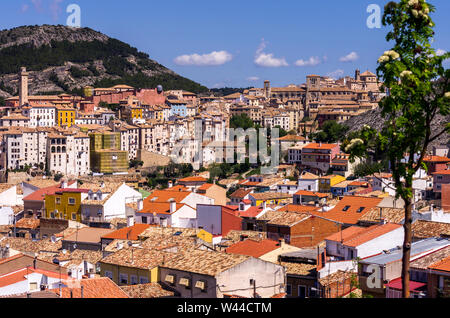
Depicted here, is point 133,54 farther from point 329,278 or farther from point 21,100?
point 329,278

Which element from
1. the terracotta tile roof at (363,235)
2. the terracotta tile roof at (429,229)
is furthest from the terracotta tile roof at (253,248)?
the terracotta tile roof at (429,229)

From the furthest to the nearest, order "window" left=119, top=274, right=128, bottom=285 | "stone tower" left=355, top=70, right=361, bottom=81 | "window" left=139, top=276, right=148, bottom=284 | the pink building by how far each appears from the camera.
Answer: "stone tower" left=355, top=70, right=361, bottom=81 → the pink building → "window" left=119, top=274, right=128, bottom=285 → "window" left=139, top=276, right=148, bottom=284

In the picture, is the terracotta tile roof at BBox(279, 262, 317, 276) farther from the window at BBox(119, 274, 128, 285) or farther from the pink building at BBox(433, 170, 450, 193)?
the pink building at BBox(433, 170, 450, 193)

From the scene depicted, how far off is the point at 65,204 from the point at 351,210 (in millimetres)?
13526

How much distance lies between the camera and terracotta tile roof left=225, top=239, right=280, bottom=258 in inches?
642

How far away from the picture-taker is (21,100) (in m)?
81.4

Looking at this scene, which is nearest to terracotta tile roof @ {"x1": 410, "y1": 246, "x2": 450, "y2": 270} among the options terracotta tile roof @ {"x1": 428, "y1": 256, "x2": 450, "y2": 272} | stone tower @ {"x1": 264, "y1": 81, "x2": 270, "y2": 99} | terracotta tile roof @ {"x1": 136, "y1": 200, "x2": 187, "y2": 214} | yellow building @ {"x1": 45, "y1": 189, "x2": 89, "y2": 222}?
Result: terracotta tile roof @ {"x1": 428, "y1": 256, "x2": 450, "y2": 272}

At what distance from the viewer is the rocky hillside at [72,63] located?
11150cm

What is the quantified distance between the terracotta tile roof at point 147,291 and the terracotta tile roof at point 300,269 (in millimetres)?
2750

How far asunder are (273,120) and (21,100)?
2902 cm

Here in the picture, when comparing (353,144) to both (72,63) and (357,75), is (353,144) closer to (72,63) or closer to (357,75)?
(357,75)

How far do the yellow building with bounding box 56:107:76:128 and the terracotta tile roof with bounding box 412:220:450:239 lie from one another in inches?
2445

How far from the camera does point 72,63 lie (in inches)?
4793

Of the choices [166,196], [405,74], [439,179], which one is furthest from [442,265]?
[439,179]
